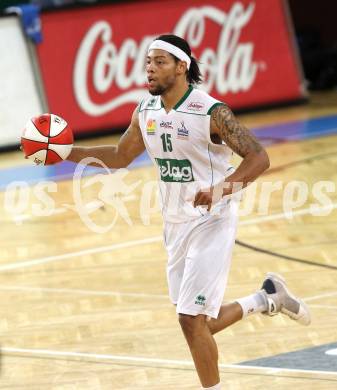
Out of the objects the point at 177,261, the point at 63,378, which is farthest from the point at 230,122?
the point at 63,378

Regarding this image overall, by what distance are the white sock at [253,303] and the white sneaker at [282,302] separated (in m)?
0.04

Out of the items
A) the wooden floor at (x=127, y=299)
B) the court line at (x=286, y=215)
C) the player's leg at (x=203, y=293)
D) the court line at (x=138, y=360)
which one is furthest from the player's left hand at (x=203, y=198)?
the court line at (x=286, y=215)

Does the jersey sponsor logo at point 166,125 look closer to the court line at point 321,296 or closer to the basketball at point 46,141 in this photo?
the basketball at point 46,141

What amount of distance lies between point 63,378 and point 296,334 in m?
1.85

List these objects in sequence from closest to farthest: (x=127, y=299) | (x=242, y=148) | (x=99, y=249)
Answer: (x=242, y=148) → (x=127, y=299) → (x=99, y=249)

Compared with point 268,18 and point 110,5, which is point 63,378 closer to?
point 110,5

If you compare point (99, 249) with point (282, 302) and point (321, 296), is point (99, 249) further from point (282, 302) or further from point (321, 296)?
point (282, 302)

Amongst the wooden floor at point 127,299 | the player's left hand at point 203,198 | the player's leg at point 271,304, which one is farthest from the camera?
the wooden floor at point 127,299

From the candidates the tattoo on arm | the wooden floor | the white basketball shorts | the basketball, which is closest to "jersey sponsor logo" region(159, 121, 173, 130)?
the tattoo on arm

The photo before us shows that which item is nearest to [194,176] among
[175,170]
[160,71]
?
[175,170]

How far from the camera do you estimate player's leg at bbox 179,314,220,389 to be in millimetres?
6262

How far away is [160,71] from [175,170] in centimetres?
62

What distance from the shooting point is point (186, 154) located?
6367 millimetres

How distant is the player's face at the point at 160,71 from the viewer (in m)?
6.34
